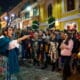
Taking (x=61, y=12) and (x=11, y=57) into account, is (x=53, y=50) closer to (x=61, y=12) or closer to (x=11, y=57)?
(x=11, y=57)

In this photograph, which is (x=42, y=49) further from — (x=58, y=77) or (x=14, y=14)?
(x=14, y=14)

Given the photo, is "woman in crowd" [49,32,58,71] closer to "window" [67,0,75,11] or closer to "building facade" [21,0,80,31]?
"building facade" [21,0,80,31]

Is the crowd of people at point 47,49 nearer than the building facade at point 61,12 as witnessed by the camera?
Yes

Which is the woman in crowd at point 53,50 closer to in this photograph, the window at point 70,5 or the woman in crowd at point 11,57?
the woman in crowd at point 11,57

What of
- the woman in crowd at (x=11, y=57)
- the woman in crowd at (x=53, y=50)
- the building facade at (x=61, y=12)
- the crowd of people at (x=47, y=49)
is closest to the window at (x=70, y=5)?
the building facade at (x=61, y=12)

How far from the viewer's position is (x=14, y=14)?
5956 centimetres

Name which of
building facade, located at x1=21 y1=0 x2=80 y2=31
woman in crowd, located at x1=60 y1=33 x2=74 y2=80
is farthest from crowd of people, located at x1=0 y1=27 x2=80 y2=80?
building facade, located at x1=21 y1=0 x2=80 y2=31

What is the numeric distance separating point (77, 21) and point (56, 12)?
5.28m

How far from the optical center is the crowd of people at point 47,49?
6.80m

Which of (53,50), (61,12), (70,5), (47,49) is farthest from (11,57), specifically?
(61,12)

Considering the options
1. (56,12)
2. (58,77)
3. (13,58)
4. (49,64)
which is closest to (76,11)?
(56,12)

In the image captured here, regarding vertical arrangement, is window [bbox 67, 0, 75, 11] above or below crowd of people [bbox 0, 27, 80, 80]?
above

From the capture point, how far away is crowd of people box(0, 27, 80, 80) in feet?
22.3

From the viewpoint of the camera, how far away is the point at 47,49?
1223cm
